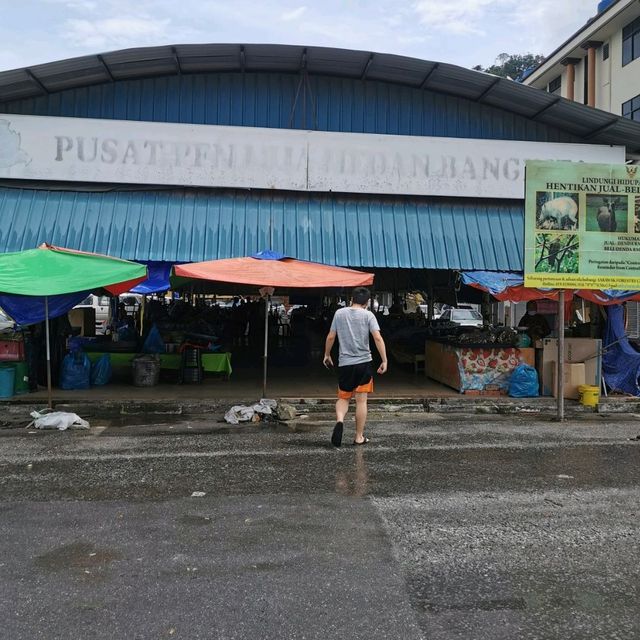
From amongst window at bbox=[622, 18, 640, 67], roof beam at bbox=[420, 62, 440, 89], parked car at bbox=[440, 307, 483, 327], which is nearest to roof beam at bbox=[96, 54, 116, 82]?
roof beam at bbox=[420, 62, 440, 89]

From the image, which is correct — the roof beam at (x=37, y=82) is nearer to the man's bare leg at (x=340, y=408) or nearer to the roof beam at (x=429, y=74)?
the roof beam at (x=429, y=74)

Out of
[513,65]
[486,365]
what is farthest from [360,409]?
[513,65]

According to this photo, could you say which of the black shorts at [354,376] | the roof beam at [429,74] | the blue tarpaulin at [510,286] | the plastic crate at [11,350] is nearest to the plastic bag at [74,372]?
the plastic crate at [11,350]

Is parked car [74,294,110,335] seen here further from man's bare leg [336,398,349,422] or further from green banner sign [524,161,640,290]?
green banner sign [524,161,640,290]

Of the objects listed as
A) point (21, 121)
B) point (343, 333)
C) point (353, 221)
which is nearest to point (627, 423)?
point (343, 333)

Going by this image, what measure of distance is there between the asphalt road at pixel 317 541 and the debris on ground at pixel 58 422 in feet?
2.73

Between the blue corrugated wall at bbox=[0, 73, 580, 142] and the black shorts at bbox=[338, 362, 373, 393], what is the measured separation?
739 cm

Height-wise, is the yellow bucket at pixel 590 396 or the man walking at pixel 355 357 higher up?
the man walking at pixel 355 357

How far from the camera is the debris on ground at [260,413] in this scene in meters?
9.23

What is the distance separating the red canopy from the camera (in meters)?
9.08

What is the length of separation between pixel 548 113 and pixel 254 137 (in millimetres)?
6576

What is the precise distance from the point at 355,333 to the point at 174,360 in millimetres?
6250

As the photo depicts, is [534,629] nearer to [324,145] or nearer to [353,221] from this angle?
[353,221]

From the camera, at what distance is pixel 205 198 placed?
1234cm
